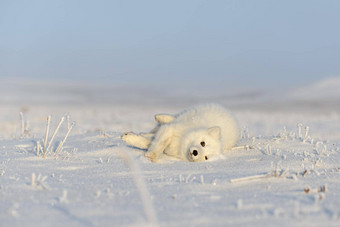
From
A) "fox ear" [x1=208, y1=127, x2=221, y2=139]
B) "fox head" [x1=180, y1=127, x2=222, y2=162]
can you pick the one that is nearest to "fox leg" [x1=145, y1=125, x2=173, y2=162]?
"fox head" [x1=180, y1=127, x2=222, y2=162]

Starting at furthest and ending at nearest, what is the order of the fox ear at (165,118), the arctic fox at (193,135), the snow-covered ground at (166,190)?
the fox ear at (165,118), the arctic fox at (193,135), the snow-covered ground at (166,190)

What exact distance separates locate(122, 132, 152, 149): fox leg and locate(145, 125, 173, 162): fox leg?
0.39 meters

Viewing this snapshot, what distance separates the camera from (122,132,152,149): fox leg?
5551mm

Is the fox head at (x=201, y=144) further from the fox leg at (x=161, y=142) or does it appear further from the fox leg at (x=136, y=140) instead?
the fox leg at (x=136, y=140)

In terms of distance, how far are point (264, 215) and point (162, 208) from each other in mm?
675

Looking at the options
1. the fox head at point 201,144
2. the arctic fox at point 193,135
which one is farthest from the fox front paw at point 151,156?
the fox head at point 201,144

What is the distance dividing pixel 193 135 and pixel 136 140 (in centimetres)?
83

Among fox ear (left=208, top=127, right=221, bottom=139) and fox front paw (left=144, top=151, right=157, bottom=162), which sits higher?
fox ear (left=208, top=127, right=221, bottom=139)

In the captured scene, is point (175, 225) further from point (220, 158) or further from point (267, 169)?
point (220, 158)

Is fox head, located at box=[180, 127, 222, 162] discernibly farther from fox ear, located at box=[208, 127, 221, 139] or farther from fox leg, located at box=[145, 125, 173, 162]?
fox leg, located at box=[145, 125, 173, 162]

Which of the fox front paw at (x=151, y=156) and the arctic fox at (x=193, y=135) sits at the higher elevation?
the arctic fox at (x=193, y=135)

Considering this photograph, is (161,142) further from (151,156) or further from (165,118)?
(165,118)

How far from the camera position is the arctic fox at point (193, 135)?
5141mm

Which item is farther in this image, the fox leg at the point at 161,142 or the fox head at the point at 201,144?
the fox leg at the point at 161,142
